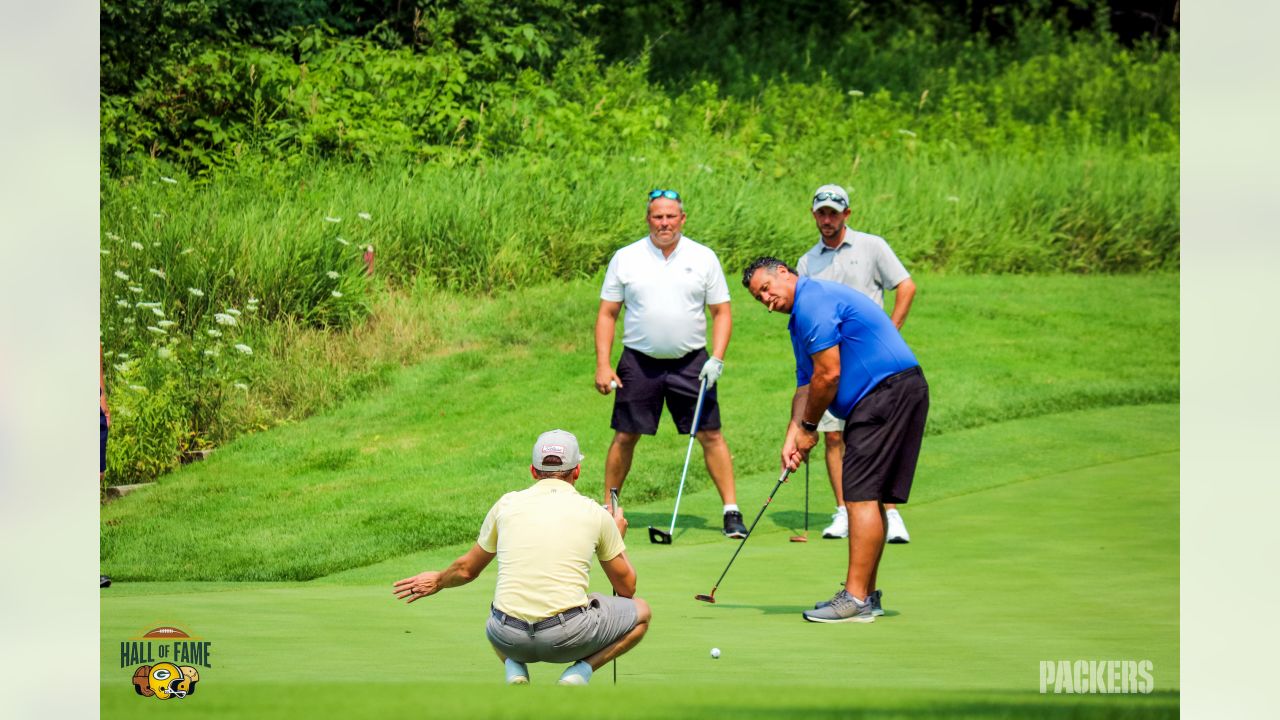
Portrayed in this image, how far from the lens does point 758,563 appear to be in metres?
6.94

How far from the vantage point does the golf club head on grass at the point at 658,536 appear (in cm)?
746

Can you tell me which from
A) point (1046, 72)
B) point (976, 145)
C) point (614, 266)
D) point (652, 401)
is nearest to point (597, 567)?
point (652, 401)

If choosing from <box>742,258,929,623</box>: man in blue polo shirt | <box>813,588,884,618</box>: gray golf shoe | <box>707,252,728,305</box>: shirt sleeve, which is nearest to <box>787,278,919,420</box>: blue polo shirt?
<box>742,258,929,623</box>: man in blue polo shirt

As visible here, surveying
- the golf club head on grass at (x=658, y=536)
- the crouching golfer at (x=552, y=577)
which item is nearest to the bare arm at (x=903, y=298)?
the golf club head on grass at (x=658, y=536)

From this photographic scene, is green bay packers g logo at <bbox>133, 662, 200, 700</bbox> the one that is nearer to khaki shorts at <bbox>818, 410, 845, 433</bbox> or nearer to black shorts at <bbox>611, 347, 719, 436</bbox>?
black shorts at <bbox>611, 347, 719, 436</bbox>

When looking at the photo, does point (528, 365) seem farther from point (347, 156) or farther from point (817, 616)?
point (817, 616)

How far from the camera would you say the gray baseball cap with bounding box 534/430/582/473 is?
490 centimetres

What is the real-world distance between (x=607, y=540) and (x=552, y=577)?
0.22 m

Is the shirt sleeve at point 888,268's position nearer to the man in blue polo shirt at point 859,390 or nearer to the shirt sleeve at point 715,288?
the shirt sleeve at point 715,288

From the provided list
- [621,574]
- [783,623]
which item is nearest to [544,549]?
[621,574]

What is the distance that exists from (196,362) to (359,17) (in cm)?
351

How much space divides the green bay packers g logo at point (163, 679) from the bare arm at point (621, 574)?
1285 millimetres

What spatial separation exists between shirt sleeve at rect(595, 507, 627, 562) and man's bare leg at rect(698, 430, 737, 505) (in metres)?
2.65

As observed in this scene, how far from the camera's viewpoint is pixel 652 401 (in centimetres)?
773
